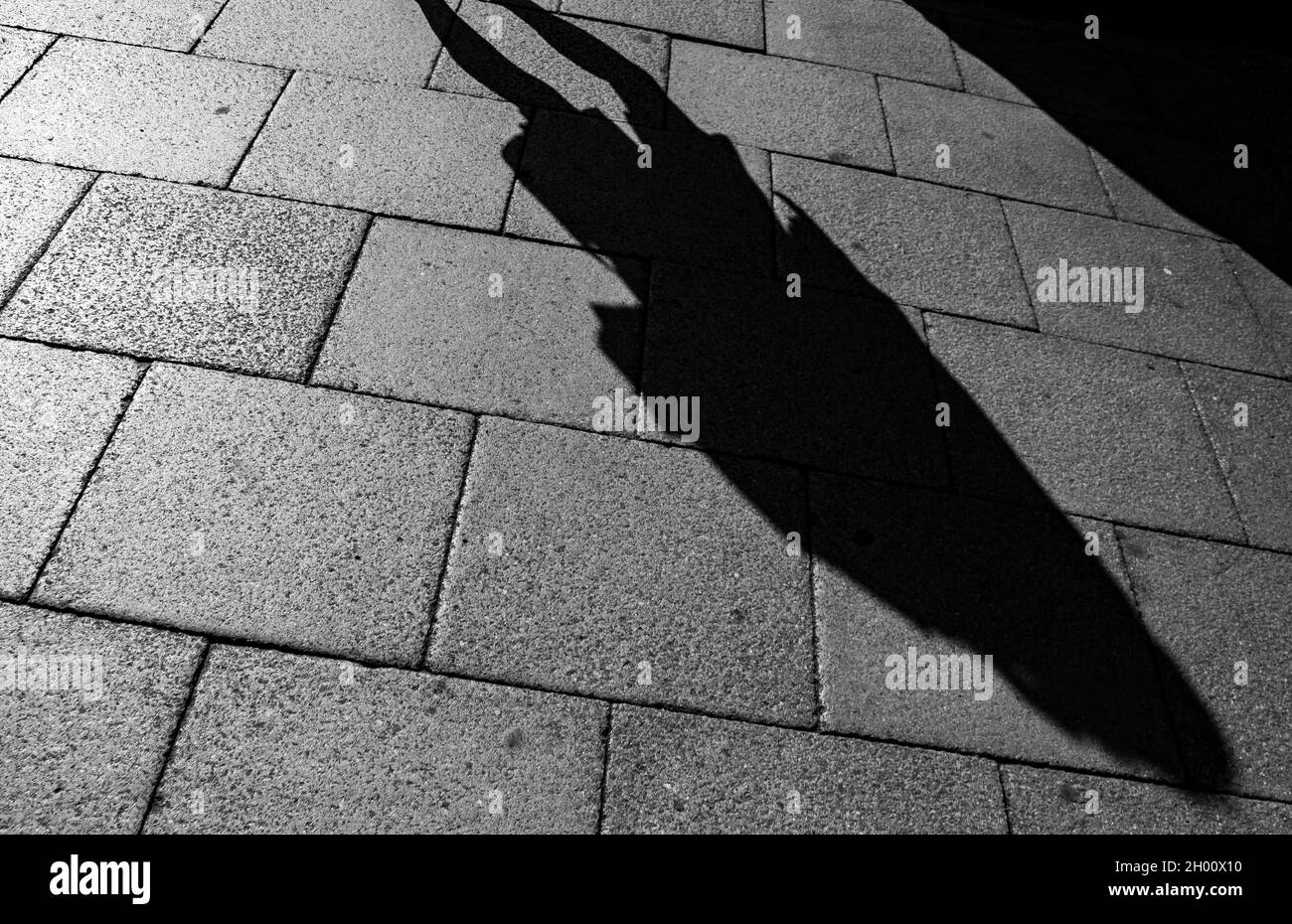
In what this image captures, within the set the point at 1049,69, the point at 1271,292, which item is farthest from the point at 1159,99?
the point at 1271,292

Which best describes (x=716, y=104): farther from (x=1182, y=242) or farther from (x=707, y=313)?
(x=1182, y=242)

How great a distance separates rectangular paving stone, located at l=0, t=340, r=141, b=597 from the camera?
128 inches

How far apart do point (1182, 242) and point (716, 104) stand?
288cm

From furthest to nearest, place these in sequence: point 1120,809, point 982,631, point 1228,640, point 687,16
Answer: point 687,16
point 1228,640
point 982,631
point 1120,809

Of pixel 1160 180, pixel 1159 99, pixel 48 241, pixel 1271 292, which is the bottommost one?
pixel 48 241

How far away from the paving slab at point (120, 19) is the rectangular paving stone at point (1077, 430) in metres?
4.55

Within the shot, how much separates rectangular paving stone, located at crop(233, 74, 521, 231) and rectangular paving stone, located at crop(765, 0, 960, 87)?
2324 millimetres

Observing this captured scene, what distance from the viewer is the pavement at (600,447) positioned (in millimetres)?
3084

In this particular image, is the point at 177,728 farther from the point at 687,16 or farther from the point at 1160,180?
the point at 1160,180

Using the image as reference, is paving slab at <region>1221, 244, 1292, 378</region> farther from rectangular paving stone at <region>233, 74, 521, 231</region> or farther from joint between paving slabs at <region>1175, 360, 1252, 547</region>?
rectangular paving stone at <region>233, 74, 521, 231</region>

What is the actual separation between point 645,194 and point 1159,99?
4.18 m

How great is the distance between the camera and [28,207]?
14.1 feet

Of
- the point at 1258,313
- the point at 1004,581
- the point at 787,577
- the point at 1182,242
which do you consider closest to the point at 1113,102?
the point at 1182,242

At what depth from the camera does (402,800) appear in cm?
290
